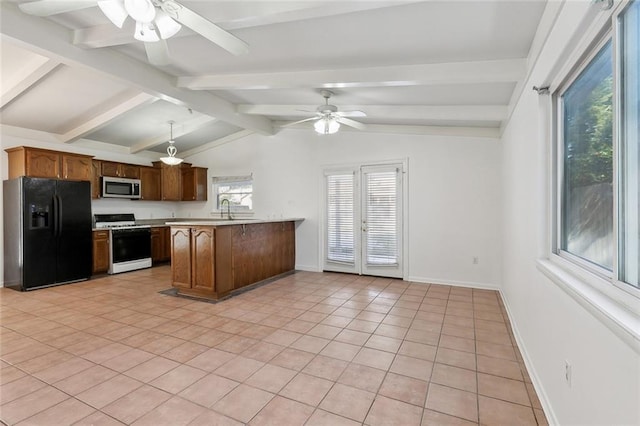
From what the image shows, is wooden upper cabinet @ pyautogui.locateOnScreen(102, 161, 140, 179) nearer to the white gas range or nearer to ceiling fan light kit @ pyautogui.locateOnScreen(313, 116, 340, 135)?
the white gas range

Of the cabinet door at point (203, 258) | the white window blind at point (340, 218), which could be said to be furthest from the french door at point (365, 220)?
the cabinet door at point (203, 258)

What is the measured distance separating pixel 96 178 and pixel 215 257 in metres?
→ 3.62

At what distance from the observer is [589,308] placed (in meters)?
1.36

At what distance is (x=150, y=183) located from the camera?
710cm

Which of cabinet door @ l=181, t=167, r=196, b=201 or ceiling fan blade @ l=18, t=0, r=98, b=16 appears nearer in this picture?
ceiling fan blade @ l=18, t=0, r=98, b=16

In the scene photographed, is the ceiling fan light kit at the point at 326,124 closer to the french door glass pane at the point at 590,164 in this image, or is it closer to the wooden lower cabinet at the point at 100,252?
the french door glass pane at the point at 590,164

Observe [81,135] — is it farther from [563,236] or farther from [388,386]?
[563,236]

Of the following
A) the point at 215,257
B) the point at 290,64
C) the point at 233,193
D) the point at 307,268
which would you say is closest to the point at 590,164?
the point at 290,64

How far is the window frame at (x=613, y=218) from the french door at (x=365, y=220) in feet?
10.7

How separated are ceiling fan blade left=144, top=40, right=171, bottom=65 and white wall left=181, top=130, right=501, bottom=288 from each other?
3.91 meters

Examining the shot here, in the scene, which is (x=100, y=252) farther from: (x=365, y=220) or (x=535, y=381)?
(x=535, y=381)

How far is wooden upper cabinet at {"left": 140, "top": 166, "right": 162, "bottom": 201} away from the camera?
22.8ft

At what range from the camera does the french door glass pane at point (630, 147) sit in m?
1.21

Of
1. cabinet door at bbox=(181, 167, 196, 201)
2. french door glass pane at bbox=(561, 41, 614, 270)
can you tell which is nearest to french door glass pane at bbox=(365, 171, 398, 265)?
french door glass pane at bbox=(561, 41, 614, 270)
